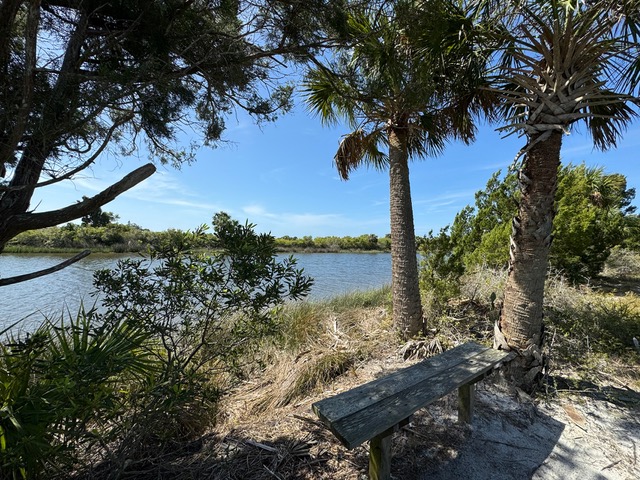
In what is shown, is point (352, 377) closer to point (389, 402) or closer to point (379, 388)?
point (379, 388)

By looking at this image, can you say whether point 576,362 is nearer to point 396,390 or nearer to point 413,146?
point 396,390

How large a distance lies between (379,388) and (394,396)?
0.43 ft

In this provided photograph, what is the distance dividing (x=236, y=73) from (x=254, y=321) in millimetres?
2079

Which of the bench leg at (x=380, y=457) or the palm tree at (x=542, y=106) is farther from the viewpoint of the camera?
the palm tree at (x=542, y=106)

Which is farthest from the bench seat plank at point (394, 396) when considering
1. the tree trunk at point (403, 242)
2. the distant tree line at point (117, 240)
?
the tree trunk at point (403, 242)

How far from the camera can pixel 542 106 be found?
2.81m

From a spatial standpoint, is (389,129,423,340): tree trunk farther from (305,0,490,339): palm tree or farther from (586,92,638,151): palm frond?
(586,92,638,151): palm frond

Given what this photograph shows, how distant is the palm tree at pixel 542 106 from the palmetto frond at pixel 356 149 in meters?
2.21

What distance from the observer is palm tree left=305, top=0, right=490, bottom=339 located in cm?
266

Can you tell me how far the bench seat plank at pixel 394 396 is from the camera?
159 centimetres

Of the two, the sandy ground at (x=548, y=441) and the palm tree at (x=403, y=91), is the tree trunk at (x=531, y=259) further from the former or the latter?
the palm tree at (x=403, y=91)

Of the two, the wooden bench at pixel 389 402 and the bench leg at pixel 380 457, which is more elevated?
the wooden bench at pixel 389 402

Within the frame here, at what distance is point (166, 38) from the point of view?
1.94 m

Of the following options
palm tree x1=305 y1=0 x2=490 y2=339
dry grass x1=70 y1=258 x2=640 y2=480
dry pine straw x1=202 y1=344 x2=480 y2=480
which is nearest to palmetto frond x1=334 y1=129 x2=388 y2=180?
palm tree x1=305 y1=0 x2=490 y2=339
